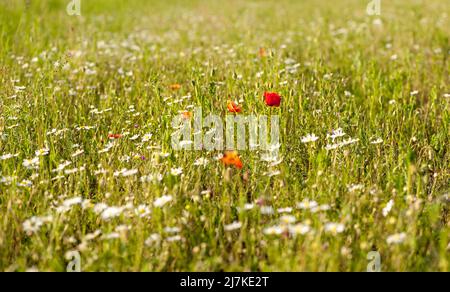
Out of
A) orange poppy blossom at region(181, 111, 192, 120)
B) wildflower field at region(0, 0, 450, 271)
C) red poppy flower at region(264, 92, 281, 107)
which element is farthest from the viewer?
orange poppy blossom at region(181, 111, 192, 120)

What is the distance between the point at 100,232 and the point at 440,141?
2.19m

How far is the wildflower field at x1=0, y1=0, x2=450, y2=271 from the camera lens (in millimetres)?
2436

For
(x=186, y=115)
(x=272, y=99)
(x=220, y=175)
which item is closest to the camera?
(x=220, y=175)

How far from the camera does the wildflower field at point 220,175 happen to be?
7.99 ft

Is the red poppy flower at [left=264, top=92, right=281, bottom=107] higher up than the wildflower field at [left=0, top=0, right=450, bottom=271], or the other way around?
the red poppy flower at [left=264, top=92, right=281, bottom=107]

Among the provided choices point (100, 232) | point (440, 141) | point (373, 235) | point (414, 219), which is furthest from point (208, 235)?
point (440, 141)

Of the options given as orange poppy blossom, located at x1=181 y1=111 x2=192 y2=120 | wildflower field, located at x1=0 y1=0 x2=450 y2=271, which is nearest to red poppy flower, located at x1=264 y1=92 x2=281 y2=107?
wildflower field, located at x1=0 y1=0 x2=450 y2=271

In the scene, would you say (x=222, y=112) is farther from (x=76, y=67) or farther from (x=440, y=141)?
(x=76, y=67)

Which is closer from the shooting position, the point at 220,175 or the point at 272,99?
the point at 220,175

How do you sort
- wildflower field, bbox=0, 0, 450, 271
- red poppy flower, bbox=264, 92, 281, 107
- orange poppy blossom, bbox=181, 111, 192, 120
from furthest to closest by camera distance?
1. orange poppy blossom, bbox=181, 111, 192, 120
2. red poppy flower, bbox=264, 92, 281, 107
3. wildflower field, bbox=0, 0, 450, 271

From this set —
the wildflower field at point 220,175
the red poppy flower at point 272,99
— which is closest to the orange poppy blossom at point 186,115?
the wildflower field at point 220,175

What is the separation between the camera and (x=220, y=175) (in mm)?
3160

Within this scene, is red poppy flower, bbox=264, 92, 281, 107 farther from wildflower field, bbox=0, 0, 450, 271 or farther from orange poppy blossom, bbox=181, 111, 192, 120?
orange poppy blossom, bbox=181, 111, 192, 120

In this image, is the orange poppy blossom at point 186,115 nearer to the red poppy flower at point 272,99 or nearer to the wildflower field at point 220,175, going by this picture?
the wildflower field at point 220,175
